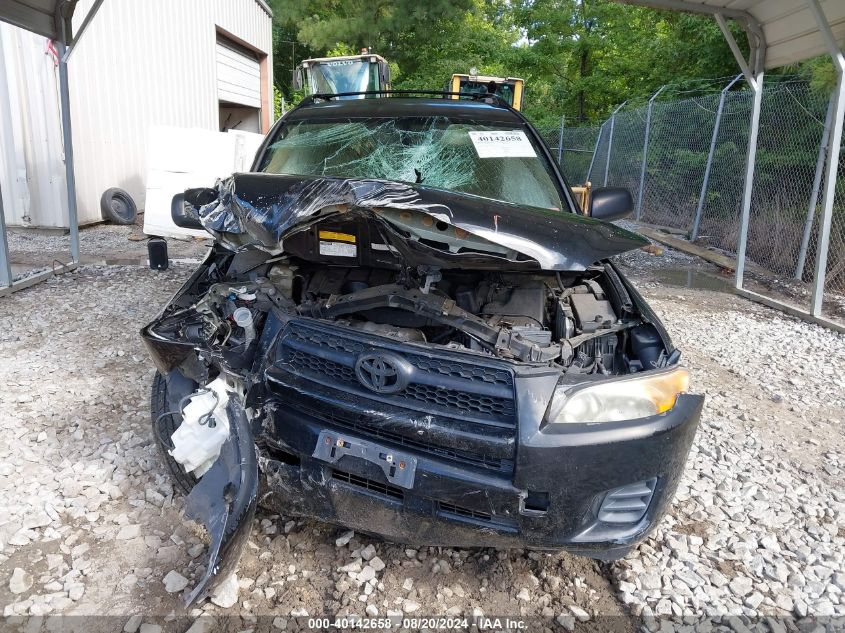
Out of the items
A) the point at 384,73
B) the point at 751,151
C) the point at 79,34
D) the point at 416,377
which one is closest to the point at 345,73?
the point at 384,73

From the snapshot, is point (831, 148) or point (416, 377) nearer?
point (416, 377)

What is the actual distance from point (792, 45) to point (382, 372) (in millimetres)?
6988

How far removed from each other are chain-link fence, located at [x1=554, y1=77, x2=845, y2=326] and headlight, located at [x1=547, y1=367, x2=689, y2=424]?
5.78m

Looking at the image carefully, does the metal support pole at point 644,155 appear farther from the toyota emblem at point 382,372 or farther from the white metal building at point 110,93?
the toyota emblem at point 382,372

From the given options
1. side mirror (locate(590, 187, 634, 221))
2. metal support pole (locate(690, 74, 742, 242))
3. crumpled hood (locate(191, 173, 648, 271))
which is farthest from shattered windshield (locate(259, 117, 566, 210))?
metal support pole (locate(690, 74, 742, 242))

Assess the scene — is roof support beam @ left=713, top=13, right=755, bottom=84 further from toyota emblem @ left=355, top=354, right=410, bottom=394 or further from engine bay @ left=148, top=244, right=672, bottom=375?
toyota emblem @ left=355, top=354, right=410, bottom=394

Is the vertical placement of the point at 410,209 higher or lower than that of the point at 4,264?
higher

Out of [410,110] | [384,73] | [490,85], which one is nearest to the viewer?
[410,110]

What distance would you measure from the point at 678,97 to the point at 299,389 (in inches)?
570

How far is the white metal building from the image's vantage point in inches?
341

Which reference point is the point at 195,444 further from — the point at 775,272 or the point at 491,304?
the point at 775,272

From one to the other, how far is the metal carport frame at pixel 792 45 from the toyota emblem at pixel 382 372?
544cm

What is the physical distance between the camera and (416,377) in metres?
2.06

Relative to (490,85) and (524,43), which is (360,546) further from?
(524,43)
